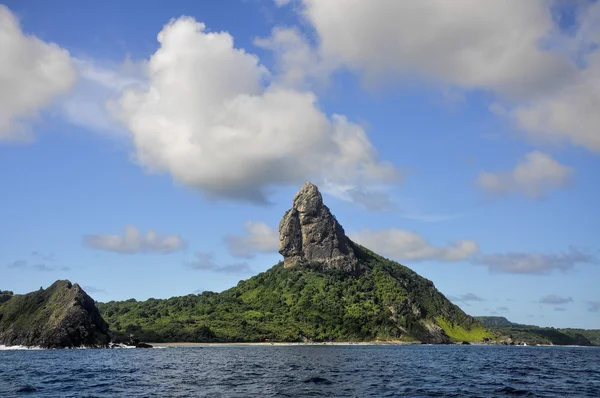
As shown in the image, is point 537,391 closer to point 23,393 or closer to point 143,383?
point 143,383

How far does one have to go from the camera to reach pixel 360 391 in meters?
61.8

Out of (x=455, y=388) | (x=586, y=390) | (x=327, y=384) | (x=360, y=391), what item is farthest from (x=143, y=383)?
(x=586, y=390)

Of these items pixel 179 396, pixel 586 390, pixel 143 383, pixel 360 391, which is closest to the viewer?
pixel 179 396

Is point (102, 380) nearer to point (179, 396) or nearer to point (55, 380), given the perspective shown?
point (55, 380)

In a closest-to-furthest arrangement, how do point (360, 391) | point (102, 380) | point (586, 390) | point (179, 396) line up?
point (179, 396), point (360, 391), point (586, 390), point (102, 380)

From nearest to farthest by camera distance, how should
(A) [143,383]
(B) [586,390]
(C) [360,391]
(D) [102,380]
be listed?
(C) [360,391] → (B) [586,390] → (A) [143,383] → (D) [102,380]

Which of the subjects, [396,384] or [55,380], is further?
[55,380]

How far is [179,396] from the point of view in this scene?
58094mm

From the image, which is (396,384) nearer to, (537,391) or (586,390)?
(537,391)

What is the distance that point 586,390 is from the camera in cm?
6644

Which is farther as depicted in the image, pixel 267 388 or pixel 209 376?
pixel 209 376

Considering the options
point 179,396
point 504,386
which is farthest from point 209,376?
point 504,386

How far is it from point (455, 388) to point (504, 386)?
25.4 feet

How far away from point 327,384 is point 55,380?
4074 cm
